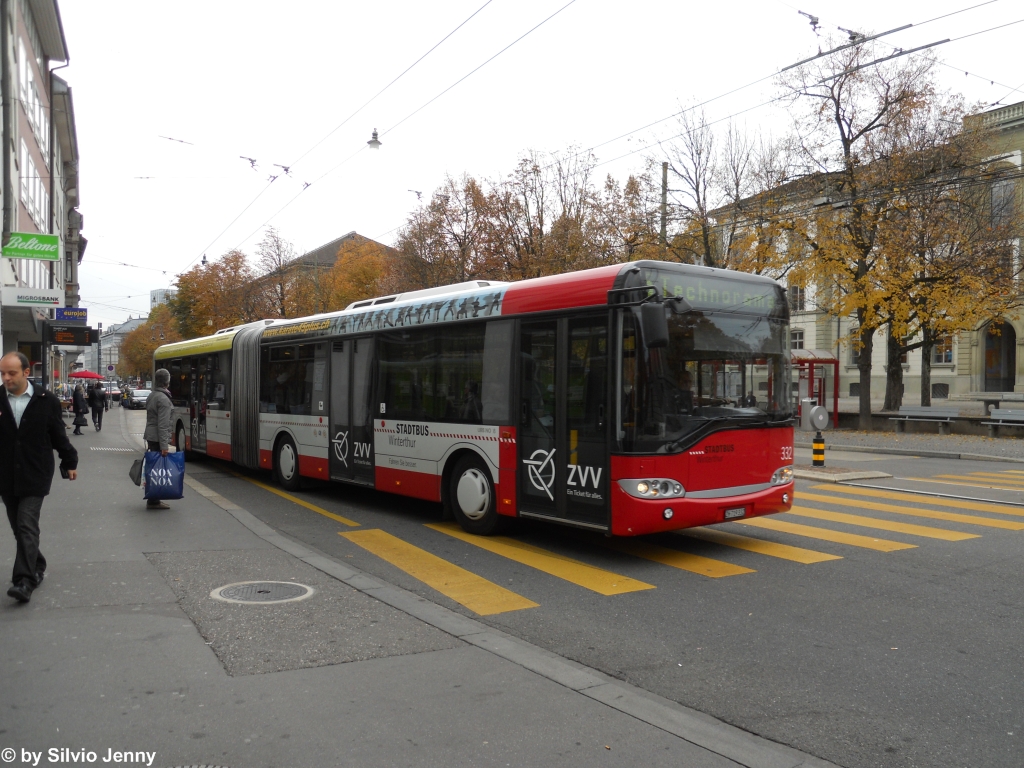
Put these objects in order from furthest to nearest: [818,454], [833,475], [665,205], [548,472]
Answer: [665,205] < [818,454] < [833,475] < [548,472]

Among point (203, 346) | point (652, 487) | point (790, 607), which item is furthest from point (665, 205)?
point (790, 607)

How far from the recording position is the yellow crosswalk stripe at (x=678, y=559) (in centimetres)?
782

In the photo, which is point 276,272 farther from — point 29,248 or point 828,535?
point 828,535

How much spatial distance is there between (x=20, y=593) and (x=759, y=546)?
264 inches

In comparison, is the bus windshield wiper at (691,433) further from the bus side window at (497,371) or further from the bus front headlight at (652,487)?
the bus side window at (497,371)

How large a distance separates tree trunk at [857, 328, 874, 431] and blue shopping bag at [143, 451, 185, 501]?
2348cm

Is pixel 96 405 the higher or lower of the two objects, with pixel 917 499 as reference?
higher

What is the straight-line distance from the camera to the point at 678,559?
8359mm

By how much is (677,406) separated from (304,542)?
429cm

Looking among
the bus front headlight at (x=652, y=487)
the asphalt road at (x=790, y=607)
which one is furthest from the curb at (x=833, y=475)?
the bus front headlight at (x=652, y=487)

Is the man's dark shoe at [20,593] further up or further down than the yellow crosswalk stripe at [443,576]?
further up

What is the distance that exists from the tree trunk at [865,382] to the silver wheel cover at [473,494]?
73.2ft

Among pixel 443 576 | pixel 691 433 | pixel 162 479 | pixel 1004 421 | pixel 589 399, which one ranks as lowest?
pixel 443 576

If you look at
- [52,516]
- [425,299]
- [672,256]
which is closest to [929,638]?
[425,299]
